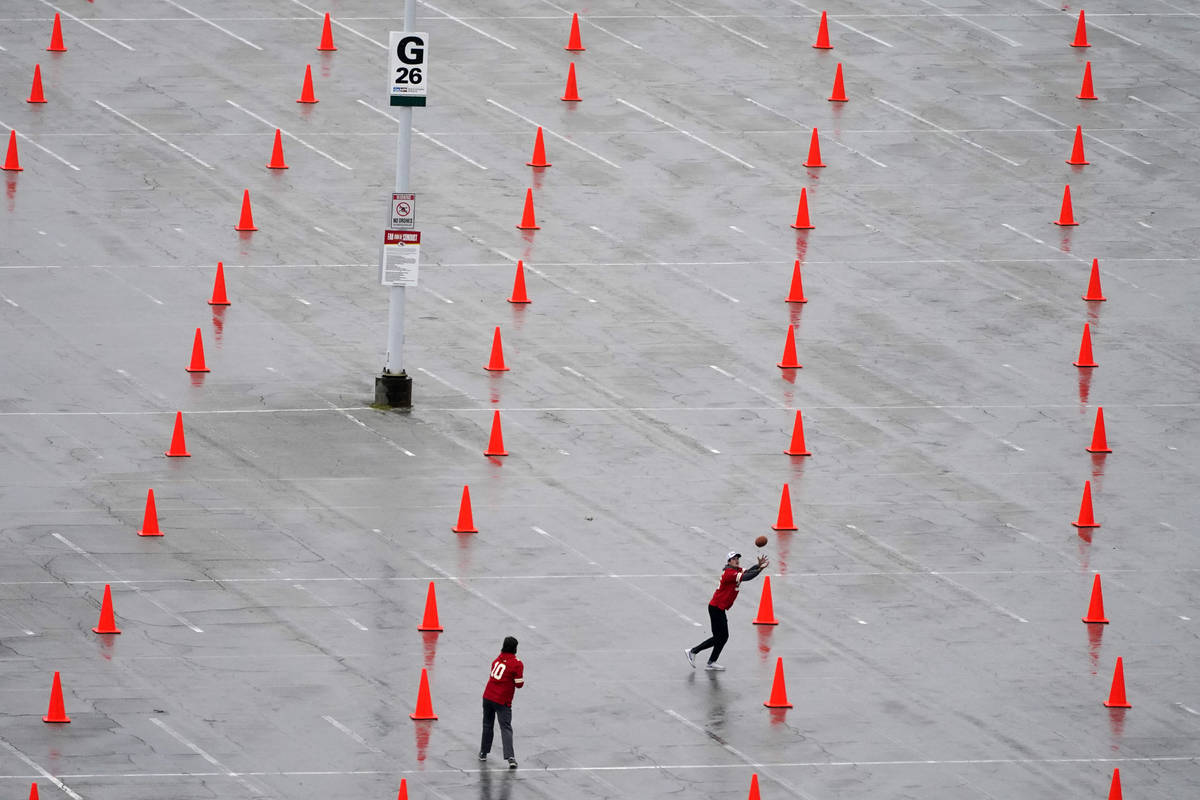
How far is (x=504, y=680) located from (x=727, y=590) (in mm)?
3584

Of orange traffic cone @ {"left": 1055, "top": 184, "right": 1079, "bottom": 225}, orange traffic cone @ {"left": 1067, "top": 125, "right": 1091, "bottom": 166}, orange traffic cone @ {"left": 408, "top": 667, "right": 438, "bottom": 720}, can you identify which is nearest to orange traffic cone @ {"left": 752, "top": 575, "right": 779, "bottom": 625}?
orange traffic cone @ {"left": 408, "top": 667, "right": 438, "bottom": 720}

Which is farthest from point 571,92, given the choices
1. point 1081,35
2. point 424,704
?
point 424,704

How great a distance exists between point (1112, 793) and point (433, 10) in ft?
92.9

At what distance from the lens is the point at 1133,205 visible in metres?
43.6

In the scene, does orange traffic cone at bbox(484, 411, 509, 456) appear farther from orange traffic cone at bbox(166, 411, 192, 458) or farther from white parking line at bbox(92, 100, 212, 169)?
white parking line at bbox(92, 100, 212, 169)

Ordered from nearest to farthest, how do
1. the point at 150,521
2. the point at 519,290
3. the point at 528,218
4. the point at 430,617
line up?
the point at 430,617 < the point at 150,521 < the point at 519,290 < the point at 528,218

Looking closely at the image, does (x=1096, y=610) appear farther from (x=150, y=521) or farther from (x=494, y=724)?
(x=150, y=521)

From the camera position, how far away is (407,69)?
1425 inches

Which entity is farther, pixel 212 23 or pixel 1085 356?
pixel 212 23

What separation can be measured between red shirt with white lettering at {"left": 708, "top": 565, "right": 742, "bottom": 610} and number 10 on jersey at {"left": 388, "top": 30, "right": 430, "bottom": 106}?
432 inches

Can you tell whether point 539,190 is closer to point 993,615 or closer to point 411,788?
point 993,615

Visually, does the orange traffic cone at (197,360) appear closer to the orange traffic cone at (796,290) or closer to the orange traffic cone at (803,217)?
the orange traffic cone at (796,290)

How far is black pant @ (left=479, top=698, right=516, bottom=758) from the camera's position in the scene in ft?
82.0

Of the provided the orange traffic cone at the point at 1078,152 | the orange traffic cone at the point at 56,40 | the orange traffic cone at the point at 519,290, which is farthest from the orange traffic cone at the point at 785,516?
the orange traffic cone at the point at 56,40
